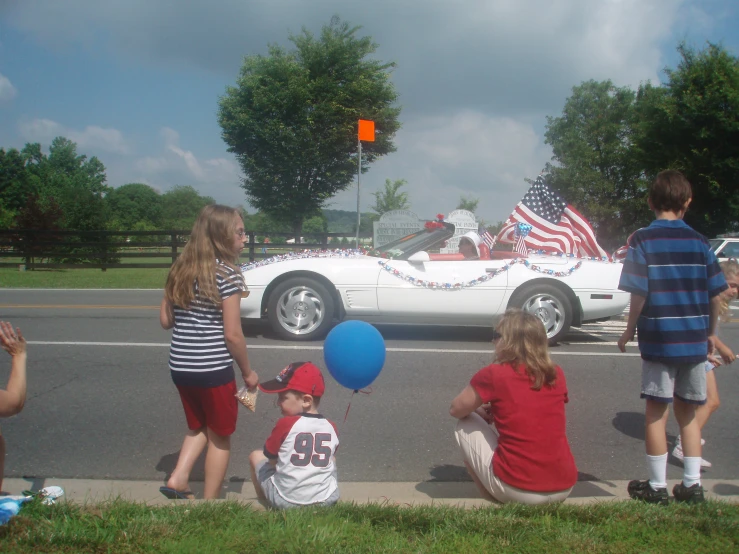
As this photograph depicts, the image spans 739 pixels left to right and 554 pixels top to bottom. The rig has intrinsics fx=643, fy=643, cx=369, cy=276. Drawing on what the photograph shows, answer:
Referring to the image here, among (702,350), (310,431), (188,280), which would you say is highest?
(188,280)

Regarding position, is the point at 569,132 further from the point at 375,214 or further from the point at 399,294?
the point at 399,294

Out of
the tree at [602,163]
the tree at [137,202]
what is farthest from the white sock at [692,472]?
the tree at [137,202]

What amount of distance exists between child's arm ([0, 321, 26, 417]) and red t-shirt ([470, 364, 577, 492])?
198 cm

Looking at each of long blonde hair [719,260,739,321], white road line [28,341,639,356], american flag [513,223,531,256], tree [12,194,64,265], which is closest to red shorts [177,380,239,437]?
long blonde hair [719,260,739,321]

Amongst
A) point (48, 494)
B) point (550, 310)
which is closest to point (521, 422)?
point (48, 494)

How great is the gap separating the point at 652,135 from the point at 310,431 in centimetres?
2849

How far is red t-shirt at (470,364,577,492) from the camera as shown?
9.37 feet

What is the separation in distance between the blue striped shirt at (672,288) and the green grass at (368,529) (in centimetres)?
75

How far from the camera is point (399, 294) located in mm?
7395

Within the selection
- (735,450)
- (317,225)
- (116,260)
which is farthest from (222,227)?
(317,225)

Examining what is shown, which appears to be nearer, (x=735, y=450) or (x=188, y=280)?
(x=188, y=280)

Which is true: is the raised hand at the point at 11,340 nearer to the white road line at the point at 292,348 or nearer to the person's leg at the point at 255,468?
the person's leg at the point at 255,468

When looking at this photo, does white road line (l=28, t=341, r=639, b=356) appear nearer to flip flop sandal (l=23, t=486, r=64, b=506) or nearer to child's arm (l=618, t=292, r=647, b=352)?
child's arm (l=618, t=292, r=647, b=352)

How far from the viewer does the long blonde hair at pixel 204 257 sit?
9.95ft
